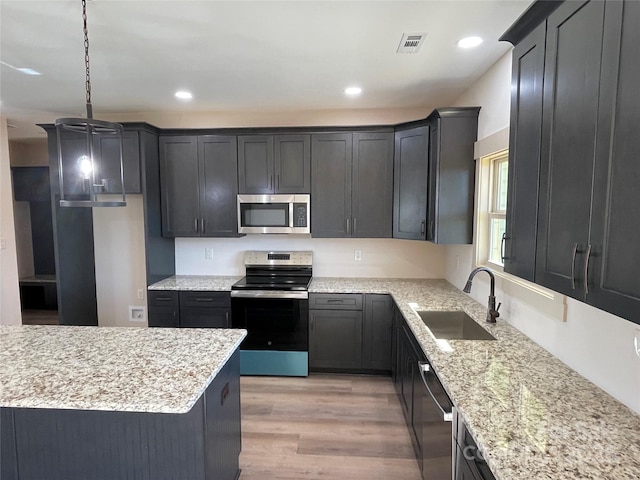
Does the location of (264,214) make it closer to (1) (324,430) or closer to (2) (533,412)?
(1) (324,430)

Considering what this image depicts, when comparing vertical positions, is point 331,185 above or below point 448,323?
above

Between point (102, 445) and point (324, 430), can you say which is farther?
point (324, 430)

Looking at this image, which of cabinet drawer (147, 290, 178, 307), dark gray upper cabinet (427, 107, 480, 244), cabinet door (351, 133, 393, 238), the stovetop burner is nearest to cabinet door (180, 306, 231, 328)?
cabinet drawer (147, 290, 178, 307)

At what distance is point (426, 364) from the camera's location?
178 cm

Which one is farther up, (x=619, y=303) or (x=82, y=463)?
(x=619, y=303)

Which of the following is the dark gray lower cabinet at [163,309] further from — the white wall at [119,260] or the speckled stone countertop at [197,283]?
the white wall at [119,260]

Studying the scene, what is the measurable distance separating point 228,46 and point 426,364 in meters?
2.22

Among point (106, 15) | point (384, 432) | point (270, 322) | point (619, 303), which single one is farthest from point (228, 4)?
point (384, 432)

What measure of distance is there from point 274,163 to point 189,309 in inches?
64.9

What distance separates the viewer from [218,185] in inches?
132

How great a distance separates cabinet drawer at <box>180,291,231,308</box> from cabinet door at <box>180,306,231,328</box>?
39 millimetres

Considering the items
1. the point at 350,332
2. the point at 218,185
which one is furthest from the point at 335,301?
the point at 218,185

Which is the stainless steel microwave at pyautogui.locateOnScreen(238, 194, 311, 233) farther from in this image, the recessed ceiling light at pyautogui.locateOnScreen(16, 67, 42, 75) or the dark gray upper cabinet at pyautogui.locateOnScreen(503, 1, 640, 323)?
the dark gray upper cabinet at pyautogui.locateOnScreen(503, 1, 640, 323)

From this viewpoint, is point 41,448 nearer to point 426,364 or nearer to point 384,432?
point 426,364
